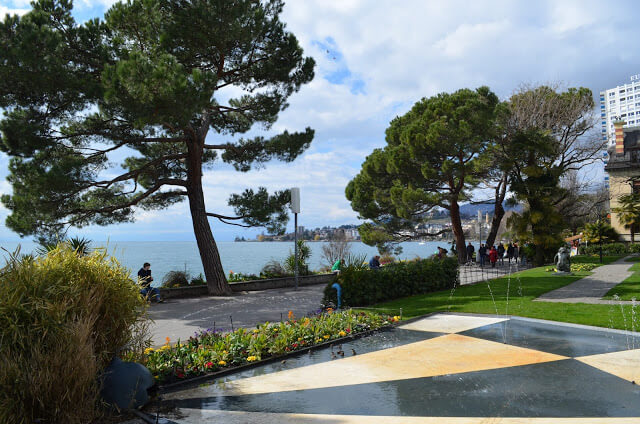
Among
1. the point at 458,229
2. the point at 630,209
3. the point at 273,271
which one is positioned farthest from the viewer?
the point at 630,209

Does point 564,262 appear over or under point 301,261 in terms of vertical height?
under

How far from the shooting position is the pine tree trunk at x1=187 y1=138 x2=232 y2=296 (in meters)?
17.0

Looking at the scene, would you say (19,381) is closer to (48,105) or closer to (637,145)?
(48,105)

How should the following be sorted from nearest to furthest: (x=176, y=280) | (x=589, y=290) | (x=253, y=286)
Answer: (x=589, y=290) < (x=176, y=280) < (x=253, y=286)

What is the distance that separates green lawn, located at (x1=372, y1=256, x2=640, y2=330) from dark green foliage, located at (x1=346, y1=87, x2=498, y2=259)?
33.0ft

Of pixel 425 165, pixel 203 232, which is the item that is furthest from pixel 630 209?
pixel 203 232

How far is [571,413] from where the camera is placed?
4469 millimetres

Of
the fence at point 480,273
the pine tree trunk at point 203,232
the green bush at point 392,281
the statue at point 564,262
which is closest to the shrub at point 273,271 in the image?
the pine tree trunk at point 203,232

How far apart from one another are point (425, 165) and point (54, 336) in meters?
23.9

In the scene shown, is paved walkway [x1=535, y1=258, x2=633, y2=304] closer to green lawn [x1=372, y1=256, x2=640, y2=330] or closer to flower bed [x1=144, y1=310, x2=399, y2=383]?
green lawn [x1=372, y1=256, x2=640, y2=330]

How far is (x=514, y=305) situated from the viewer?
11695mm

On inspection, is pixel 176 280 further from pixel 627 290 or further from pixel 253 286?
pixel 627 290

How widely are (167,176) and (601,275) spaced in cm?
1899

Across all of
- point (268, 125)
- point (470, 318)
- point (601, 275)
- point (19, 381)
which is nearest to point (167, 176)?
point (268, 125)
